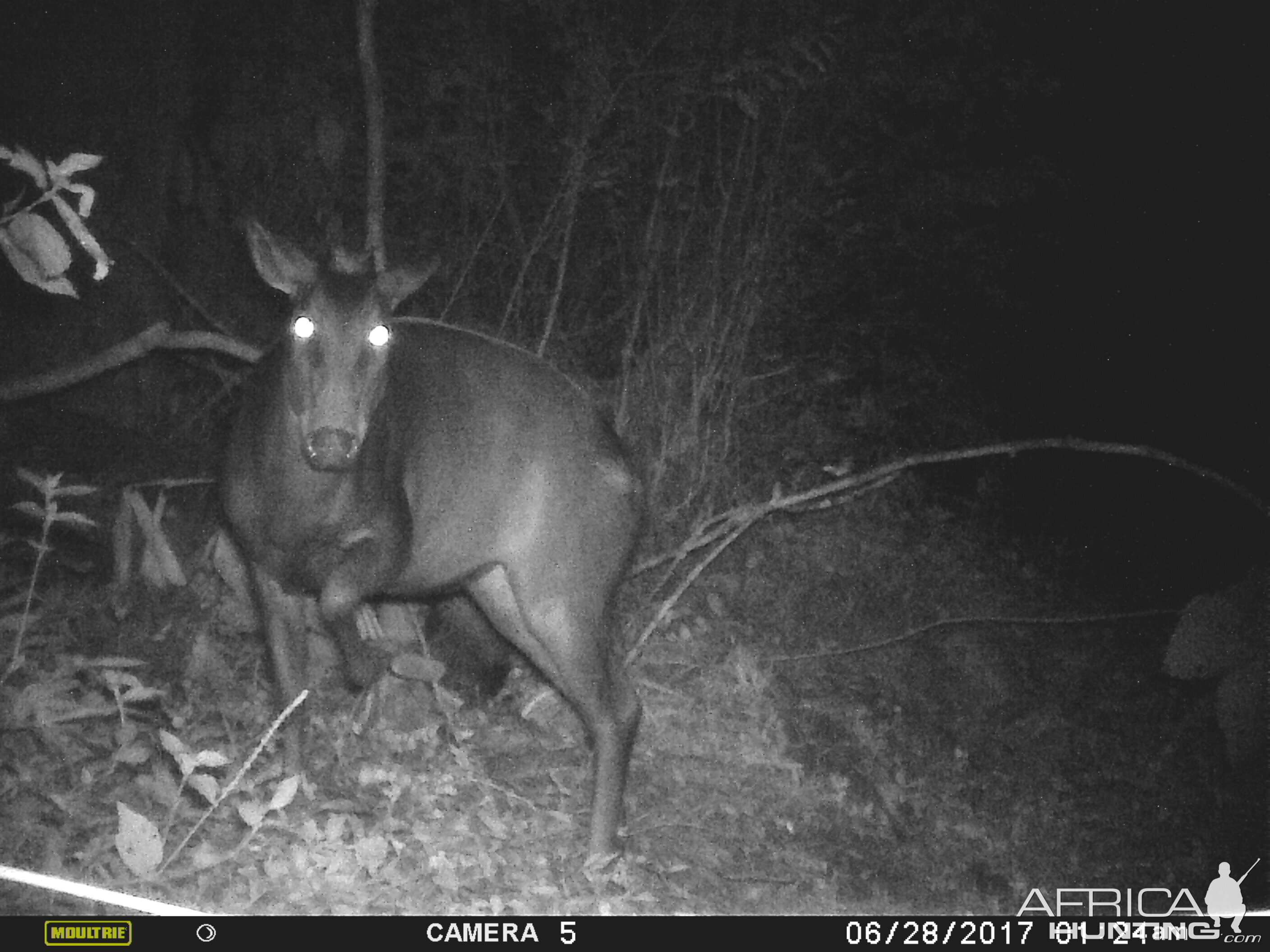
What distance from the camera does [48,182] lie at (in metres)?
5.64

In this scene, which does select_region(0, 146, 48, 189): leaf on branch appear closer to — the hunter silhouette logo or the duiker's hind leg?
the duiker's hind leg

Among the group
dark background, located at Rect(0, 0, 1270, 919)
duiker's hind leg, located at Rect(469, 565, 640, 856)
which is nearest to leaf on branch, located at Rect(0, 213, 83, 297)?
dark background, located at Rect(0, 0, 1270, 919)

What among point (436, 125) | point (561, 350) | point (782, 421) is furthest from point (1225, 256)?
point (436, 125)

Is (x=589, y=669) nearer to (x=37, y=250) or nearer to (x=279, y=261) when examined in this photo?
(x=279, y=261)

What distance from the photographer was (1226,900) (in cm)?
510

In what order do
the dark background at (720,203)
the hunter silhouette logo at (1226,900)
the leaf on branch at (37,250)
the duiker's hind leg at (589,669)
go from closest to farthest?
the leaf on branch at (37,250), the hunter silhouette logo at (1226,900), the duiker's hind leg at (589,669), the dark background at (720,203)

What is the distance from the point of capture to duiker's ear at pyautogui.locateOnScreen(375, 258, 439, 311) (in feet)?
16.3

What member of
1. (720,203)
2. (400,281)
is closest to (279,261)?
(400,281)

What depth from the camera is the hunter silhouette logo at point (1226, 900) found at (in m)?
4.49

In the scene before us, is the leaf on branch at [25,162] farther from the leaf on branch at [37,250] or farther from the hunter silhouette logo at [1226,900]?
the hunter silhouette logo at [1226,900]

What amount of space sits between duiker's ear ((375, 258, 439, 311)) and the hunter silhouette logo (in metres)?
3.41

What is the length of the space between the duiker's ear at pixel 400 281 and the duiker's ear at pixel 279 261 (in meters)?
0.28

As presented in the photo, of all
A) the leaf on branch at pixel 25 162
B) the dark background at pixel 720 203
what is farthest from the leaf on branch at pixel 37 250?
the dark background at pixel 720 203
